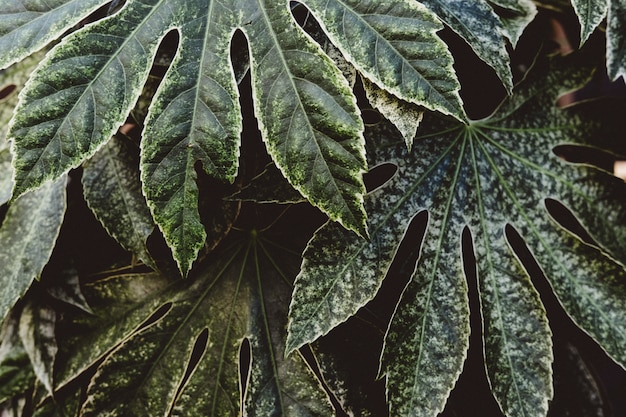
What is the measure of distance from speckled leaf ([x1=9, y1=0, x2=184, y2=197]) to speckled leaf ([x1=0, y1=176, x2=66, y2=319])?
198 mm

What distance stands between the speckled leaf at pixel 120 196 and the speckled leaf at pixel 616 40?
616 millimetres

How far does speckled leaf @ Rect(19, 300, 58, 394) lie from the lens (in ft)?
2.75

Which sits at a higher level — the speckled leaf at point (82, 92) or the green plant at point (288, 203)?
the speckled leaf at point (82, 92)

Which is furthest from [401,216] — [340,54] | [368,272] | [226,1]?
[226,1]

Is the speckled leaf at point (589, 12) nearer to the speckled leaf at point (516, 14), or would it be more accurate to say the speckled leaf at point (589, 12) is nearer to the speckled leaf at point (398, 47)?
the speckled leaf at point (516, 14)

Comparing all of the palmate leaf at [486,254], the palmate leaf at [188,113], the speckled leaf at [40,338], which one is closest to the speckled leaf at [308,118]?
the palmate leaf at [188,113]

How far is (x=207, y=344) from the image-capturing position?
32.1 inches

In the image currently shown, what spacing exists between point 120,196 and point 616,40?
67 cm

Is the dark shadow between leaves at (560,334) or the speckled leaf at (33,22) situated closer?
the speckled leaf at (33,22)

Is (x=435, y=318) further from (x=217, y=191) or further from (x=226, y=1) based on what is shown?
(x=226, y=1)

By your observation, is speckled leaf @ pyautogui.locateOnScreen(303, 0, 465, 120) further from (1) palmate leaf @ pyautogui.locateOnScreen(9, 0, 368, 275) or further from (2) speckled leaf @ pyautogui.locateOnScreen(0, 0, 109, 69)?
(2) speckled leaf @ pyautogui.locateOnScreen(0, 0, 109, 69)

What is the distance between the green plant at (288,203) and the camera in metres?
0.65

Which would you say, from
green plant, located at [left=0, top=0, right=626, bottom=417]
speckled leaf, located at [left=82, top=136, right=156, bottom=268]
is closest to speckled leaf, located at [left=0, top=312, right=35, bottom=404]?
green plant, located at [left=0, top=0, right=626, bottom=417]

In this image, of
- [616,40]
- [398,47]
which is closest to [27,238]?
[398,47]
